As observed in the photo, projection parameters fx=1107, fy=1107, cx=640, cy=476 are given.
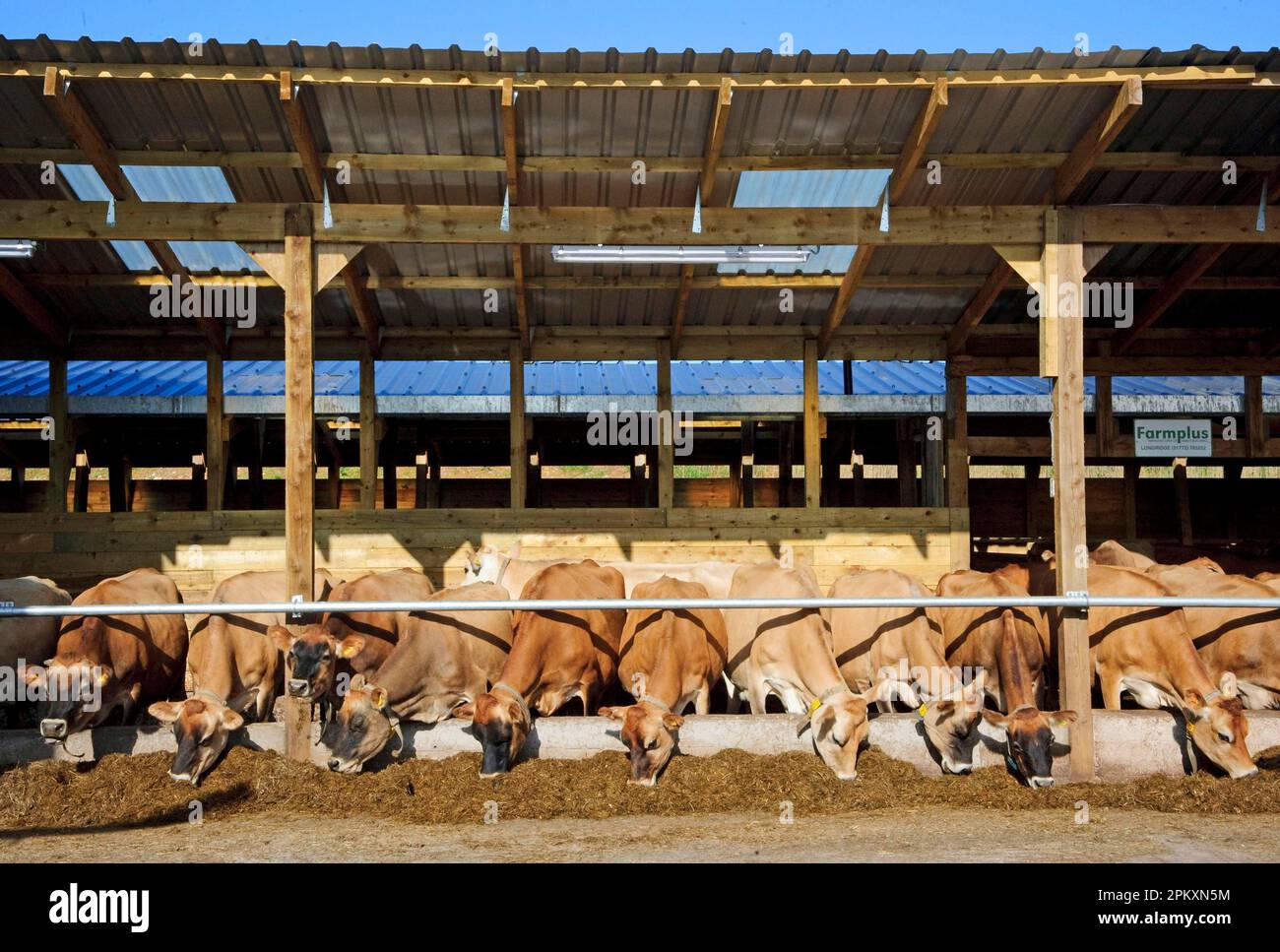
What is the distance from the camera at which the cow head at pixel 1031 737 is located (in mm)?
7285

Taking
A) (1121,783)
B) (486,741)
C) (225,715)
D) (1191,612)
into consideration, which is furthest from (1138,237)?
(225,715)

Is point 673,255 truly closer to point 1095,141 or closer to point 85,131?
point 1095,141

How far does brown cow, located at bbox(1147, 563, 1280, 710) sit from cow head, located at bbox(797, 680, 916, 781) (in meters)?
3.11

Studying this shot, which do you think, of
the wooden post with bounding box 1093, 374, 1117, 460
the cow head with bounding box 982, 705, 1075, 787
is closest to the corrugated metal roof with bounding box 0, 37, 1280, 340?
the wooden post with bounding box 1093, 374, 1117, 460

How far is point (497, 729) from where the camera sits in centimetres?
747

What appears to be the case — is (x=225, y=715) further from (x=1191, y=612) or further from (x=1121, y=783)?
(x=1191, y=612)

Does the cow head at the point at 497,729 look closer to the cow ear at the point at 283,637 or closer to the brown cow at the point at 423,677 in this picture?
the brown cow at the point at 423,677

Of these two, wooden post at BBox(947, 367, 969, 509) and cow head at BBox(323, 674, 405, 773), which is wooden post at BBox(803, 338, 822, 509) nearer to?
wooden post at BBox(947, 367, 969, 509)

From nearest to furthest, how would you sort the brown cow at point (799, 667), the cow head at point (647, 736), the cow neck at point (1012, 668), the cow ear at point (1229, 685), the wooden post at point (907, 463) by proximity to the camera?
the cow head at point (647, 736), the brown cow at point (799, 667), the cow ear at point (1229, 685), the cow neck at point (1012, 668), the wooden post at point (907, 463)

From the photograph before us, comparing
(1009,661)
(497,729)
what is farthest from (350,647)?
(1009,661)

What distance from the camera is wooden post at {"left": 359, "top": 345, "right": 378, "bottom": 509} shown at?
13.1 metres

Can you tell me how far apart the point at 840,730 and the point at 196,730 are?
438 centimetres

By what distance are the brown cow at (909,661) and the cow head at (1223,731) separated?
148 centimetres

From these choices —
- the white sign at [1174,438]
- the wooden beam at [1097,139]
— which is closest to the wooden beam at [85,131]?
the wooden beam at [1097,139]
